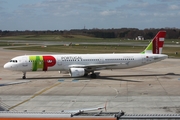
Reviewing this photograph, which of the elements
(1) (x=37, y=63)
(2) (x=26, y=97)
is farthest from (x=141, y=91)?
(1) (x=37, y=63)

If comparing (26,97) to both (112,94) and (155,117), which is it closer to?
(112,94)

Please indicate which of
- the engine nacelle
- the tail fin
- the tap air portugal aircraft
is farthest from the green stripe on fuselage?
the tail fin

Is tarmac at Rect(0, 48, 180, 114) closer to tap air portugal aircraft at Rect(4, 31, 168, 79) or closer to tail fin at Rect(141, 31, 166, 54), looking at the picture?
tap air portugal aircraft at Rect(4, 31, 168, 79)

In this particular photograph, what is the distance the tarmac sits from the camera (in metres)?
26.6

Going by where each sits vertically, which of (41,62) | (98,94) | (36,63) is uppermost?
(41,62)

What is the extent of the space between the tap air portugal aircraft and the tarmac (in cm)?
147

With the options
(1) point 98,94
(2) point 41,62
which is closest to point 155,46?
(2) point 41,62

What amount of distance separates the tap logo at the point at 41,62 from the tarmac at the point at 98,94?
1.80 metres

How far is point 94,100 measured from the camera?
29391mm

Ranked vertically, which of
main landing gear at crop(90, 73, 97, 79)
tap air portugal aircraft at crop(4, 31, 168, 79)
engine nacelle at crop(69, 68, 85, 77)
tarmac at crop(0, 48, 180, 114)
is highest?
tap air portugal aircraft at crop(4, 31, 168, 79)

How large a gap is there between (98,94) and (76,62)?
41.8 feet

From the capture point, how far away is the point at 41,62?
4366 centimetres

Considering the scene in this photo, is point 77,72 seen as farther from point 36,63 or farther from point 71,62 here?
point 36,63

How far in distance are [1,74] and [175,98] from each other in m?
30.8
